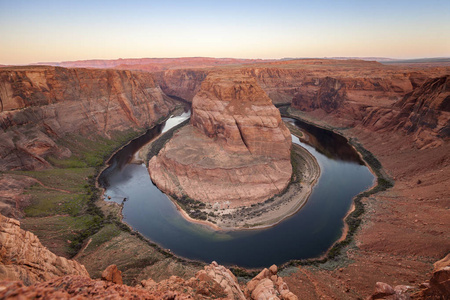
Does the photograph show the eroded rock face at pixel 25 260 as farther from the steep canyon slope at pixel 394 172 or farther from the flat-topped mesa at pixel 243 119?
the flat-topped mesa at pixel 243 119

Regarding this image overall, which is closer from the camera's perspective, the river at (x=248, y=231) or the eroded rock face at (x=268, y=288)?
the eroded rock face at (x=268, y=288)

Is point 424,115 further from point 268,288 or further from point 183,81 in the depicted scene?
point 183,81

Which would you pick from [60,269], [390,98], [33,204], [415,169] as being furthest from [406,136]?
[33,204]

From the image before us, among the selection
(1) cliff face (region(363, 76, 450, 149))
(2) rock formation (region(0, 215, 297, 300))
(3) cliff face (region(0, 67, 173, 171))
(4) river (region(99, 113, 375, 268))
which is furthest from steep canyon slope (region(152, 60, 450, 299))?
(3) cliff face (region(0, 67, 173, 171))

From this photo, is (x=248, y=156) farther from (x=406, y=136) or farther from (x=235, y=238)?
(x=406, y=136)

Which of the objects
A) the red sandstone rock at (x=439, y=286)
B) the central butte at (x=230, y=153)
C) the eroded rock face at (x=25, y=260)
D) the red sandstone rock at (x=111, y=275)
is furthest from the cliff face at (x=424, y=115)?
the eroded rock face at (x=25, y=260)
